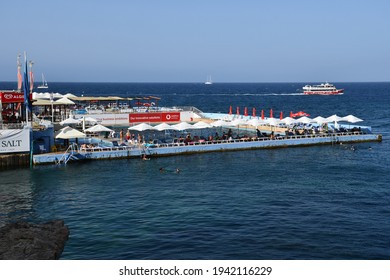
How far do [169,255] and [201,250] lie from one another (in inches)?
68.4

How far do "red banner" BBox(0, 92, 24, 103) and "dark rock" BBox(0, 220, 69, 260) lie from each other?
86.9 feet

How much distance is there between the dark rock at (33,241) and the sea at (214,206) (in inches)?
30.0

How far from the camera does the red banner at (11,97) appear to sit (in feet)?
169

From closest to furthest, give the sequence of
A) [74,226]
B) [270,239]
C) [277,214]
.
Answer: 1. [270,239]
2. [74,226]
3. [277,214]

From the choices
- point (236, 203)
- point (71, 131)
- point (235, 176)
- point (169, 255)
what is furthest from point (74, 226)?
point (71, 131)

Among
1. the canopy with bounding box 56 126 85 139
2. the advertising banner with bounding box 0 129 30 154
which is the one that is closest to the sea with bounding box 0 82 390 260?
the advertising banner with bounding box 0 129 30 154

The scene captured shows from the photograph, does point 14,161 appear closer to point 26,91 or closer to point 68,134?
point 68,134

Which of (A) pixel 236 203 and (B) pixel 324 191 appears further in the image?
(B) pixel 324 191

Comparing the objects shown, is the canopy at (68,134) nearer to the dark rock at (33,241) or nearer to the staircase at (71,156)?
the staircase at (71,156)

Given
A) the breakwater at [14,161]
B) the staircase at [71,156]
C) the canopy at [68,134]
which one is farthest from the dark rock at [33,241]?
the canopy at [68,134]

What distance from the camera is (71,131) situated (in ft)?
171

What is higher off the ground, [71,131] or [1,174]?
[71,131]

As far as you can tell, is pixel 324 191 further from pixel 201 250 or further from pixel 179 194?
pixel 201 250

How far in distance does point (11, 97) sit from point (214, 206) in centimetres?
2880
